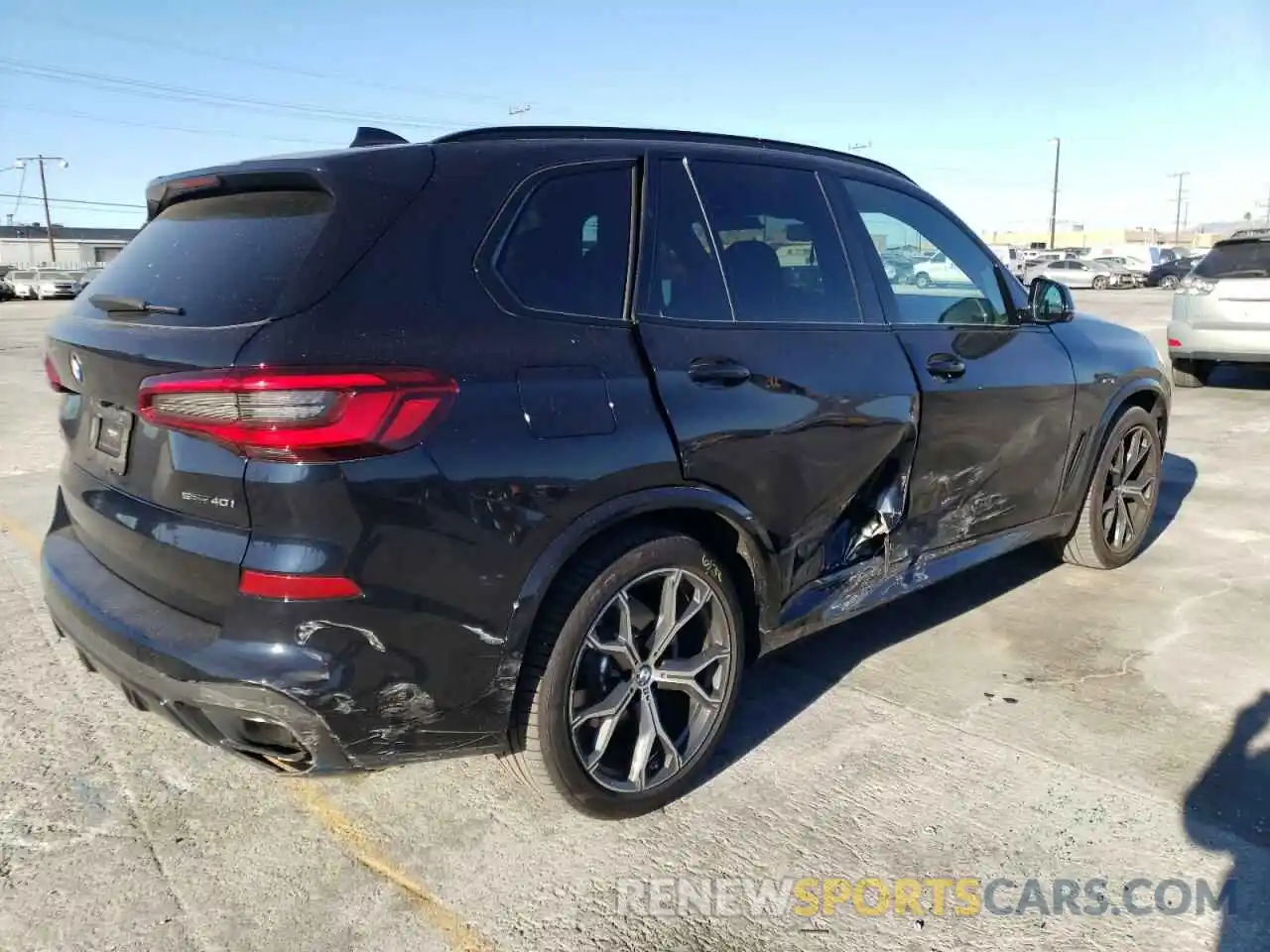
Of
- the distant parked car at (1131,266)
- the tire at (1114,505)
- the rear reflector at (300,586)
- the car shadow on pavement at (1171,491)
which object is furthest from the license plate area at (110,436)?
the distant parked car at (1131,266)

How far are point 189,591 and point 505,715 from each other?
797mm

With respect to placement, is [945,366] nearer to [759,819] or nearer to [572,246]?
[572,246]

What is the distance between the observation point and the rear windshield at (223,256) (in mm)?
2285

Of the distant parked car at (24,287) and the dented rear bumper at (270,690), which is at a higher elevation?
the distant parked car at (24,287)

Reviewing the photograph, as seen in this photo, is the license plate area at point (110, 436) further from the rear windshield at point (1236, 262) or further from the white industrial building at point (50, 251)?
the white industrial building at point (50, 251)

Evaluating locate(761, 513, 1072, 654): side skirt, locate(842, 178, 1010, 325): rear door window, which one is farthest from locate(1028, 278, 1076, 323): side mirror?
locate(761, 513, 1072, 654): side skirt

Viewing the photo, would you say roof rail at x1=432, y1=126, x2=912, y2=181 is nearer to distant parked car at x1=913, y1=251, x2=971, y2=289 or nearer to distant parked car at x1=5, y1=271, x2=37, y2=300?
distant parked car at x1=913, y1=251, x2=971, y2=289

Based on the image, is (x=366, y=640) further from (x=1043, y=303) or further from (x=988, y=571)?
(x=988, y=571)

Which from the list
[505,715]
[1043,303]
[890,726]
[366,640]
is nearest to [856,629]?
[890,726]

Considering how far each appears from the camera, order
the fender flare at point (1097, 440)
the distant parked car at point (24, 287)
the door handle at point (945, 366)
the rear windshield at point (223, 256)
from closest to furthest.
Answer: the rear windshield at point (223, 256), the door handle at point (945, 366), the fender flare at point (1097, 440), the distant parked car at point (24, 287)

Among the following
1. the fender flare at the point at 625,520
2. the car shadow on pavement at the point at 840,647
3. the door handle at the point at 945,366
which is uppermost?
the door handle at the point at 945,366

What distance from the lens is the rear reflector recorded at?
6.89 ft

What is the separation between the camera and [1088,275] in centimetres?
4238

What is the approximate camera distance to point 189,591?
2.26 m
